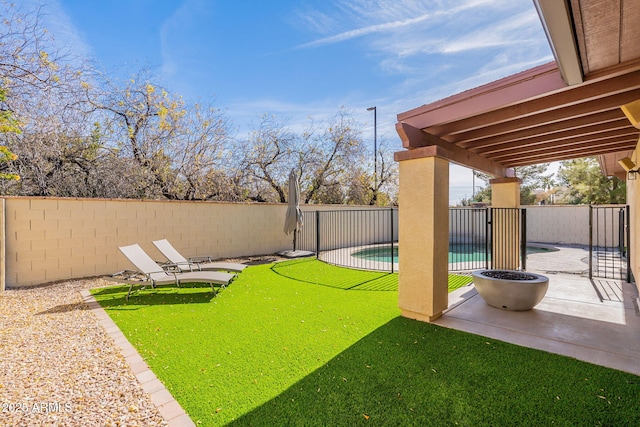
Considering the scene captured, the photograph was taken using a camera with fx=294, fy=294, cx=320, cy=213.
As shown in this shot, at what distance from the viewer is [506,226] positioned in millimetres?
7945

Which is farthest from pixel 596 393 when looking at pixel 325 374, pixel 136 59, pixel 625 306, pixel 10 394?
pixel 136 59

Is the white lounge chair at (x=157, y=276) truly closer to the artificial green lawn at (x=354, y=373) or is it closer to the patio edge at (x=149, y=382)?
the artificial green lawn at (x=354, y=373)

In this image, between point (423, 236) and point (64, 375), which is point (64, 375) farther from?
point (423, 236)

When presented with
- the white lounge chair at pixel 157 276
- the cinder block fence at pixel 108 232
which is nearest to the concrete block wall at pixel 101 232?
the cinder block fence at pixel 108 232

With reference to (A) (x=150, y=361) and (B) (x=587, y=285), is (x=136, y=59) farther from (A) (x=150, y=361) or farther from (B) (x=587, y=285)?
(B) (x=587, y=285)

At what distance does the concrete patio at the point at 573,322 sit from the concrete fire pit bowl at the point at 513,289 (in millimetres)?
141

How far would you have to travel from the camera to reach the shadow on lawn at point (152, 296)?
18.4 feet

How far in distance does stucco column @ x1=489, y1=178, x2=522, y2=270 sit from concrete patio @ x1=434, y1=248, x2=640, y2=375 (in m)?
1.49

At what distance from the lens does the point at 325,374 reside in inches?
120

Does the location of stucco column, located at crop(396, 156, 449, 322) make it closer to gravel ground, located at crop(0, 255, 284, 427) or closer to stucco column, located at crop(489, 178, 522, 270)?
gravel ground, located at crop(0, 255, 284, 427)

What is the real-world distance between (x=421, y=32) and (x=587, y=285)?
7.36 meters

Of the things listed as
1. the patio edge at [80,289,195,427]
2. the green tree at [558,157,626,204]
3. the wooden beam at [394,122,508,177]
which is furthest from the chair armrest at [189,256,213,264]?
the green tree at [558,157,626,204]

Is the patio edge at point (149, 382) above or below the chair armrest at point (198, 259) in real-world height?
below

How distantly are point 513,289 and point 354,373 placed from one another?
3.22 m
